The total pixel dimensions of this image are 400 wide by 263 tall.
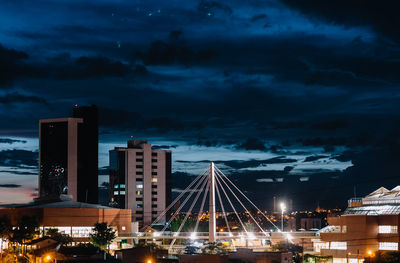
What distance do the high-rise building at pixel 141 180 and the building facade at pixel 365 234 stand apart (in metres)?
77.5

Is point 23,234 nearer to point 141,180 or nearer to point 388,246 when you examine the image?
point 388,246

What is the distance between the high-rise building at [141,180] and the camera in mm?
135375

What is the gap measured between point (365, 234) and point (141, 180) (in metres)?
84.4

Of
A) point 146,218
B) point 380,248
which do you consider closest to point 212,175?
point 380,248

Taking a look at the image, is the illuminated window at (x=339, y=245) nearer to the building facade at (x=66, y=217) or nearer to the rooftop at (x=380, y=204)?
the rooftop at (x=380, y=204)

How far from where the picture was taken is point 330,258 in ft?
191

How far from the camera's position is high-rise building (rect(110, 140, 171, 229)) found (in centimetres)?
13538

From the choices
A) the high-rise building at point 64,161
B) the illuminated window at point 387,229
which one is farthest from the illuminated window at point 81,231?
the high-rise building at point 64,161

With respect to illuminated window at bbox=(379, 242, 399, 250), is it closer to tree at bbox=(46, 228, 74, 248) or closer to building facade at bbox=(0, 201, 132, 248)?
tree at bbox=(46, 228, 74, 248)

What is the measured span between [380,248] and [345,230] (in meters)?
3.85

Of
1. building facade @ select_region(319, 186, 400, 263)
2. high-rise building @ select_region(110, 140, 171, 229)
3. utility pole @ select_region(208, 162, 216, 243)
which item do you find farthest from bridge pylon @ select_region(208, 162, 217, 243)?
high-rise building @ select_region(110, 140, 171, 229)

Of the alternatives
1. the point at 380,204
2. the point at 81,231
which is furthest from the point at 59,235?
the point at 380,204

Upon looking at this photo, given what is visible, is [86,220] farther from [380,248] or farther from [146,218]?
[146,218]

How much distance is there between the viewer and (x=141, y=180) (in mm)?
136875
